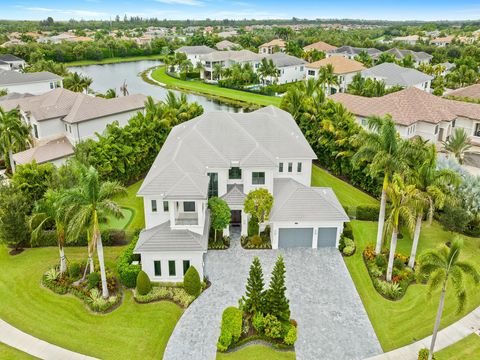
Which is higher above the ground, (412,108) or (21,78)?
(21,78)

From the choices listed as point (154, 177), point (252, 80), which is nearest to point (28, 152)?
point (154, 177)

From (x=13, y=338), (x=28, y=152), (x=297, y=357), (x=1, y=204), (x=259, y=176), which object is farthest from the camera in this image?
(x=28, y=152)

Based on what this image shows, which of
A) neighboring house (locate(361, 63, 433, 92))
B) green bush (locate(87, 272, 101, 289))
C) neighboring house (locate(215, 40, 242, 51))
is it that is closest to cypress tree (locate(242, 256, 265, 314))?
green bush (locate(87, 272, 101, 289))

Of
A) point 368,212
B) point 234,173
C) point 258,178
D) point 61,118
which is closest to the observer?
point 258,178

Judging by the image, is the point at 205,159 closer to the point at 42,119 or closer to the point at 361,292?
the point at 361,292

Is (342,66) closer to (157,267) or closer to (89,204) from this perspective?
(157,267)

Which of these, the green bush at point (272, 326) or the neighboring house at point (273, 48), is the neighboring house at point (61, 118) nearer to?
the green bush at point (272, 326)

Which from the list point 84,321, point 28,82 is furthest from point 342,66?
point 84,321

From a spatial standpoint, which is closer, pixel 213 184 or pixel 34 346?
pixel 34 346

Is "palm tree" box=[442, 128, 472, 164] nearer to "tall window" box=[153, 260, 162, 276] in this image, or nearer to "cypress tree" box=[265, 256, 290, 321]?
"cypress tree" box=[265, 256, 290, 321]
